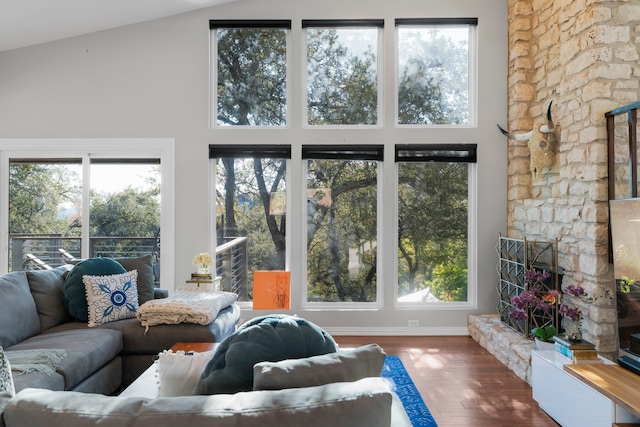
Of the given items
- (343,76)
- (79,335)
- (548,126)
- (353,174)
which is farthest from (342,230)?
(79,335)

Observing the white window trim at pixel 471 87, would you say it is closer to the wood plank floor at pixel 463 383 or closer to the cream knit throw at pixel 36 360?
the wood plank floor at pixel 463 383

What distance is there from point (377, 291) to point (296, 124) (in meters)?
2.17

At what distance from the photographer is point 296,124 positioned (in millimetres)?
4871

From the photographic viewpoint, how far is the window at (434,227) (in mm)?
4930

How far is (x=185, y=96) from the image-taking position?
15.8 feet

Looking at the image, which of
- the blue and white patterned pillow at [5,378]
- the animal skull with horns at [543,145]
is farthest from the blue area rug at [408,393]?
the animal skull with horns at [543,145]

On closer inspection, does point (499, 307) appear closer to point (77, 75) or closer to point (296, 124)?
point (296, 124)

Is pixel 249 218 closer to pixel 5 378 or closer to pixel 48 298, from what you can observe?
pixel 48 298

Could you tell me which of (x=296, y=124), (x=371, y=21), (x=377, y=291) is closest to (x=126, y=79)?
(x=296, y=124)

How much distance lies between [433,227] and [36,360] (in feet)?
13.0

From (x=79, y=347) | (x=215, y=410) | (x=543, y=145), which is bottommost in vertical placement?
(x=79, y=347)

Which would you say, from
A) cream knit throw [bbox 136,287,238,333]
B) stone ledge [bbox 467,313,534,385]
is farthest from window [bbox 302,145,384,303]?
cream knit throw [bbox 136,287,238,333]

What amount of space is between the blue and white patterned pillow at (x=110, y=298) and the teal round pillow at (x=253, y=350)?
2348 millimetres

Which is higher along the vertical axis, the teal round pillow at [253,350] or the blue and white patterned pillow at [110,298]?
the teal round pillow at [253,350]
